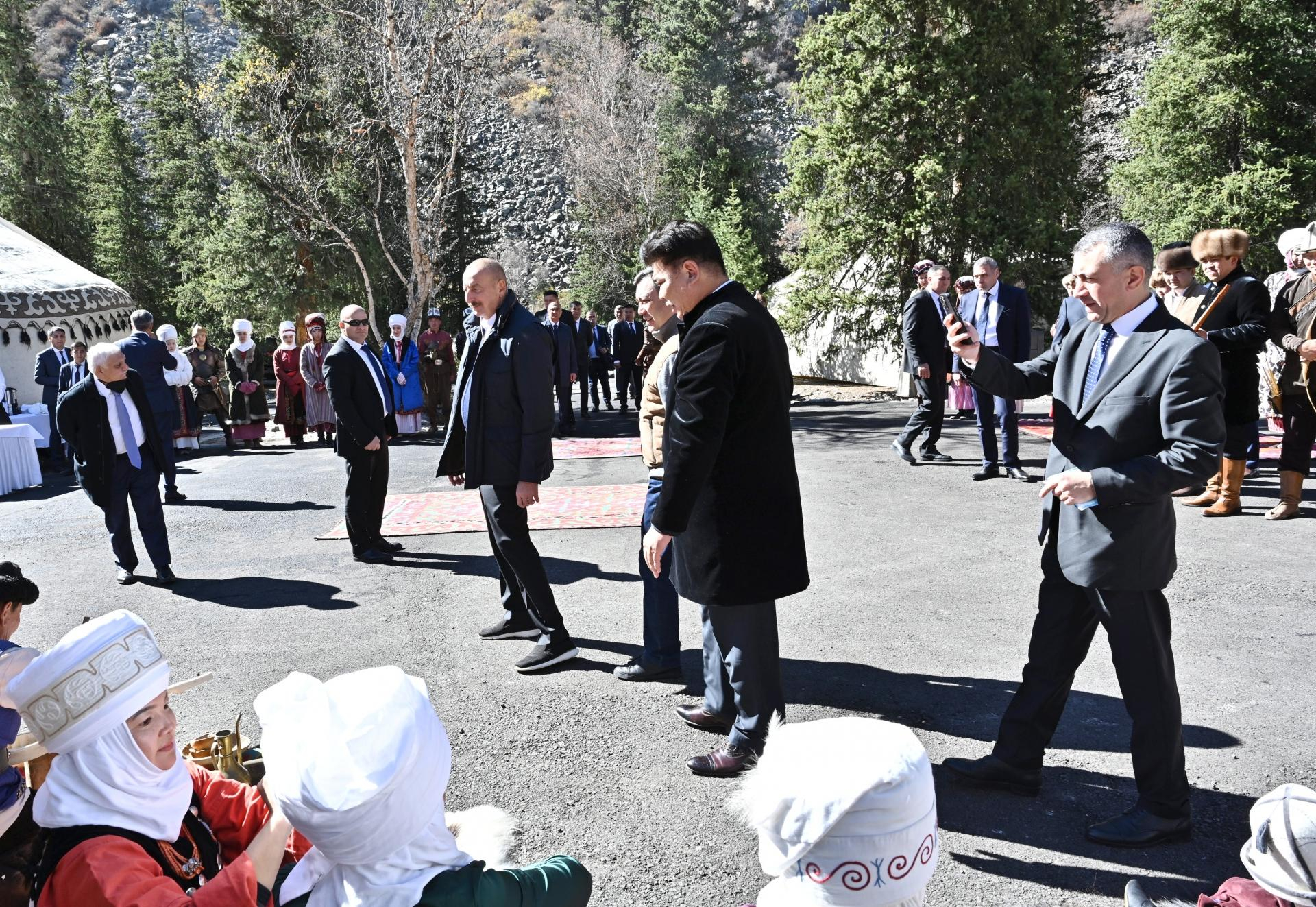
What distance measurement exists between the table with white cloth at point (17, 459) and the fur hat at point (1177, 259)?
492 inches

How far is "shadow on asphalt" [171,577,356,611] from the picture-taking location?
671 centimetres

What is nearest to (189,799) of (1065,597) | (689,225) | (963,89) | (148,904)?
(148,904)

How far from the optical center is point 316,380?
14477mm

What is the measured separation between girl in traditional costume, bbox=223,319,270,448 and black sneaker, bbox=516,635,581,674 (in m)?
11.4

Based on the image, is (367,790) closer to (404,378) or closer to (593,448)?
(593,448)

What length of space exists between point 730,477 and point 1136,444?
141 centimetres

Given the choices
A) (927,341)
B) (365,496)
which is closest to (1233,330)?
(927,341)

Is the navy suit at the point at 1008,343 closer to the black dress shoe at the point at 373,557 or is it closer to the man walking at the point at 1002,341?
the man walking at the point at 1002,341

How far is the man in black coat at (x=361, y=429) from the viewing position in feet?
24.6

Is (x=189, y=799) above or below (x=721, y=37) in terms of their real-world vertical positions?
below

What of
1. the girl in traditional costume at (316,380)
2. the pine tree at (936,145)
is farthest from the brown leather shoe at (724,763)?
the pine tree at (936,145)

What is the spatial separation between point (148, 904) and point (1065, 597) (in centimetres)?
300

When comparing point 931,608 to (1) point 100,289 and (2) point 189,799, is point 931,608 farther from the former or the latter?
(1) point 100,289

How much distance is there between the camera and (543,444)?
5.26 m
